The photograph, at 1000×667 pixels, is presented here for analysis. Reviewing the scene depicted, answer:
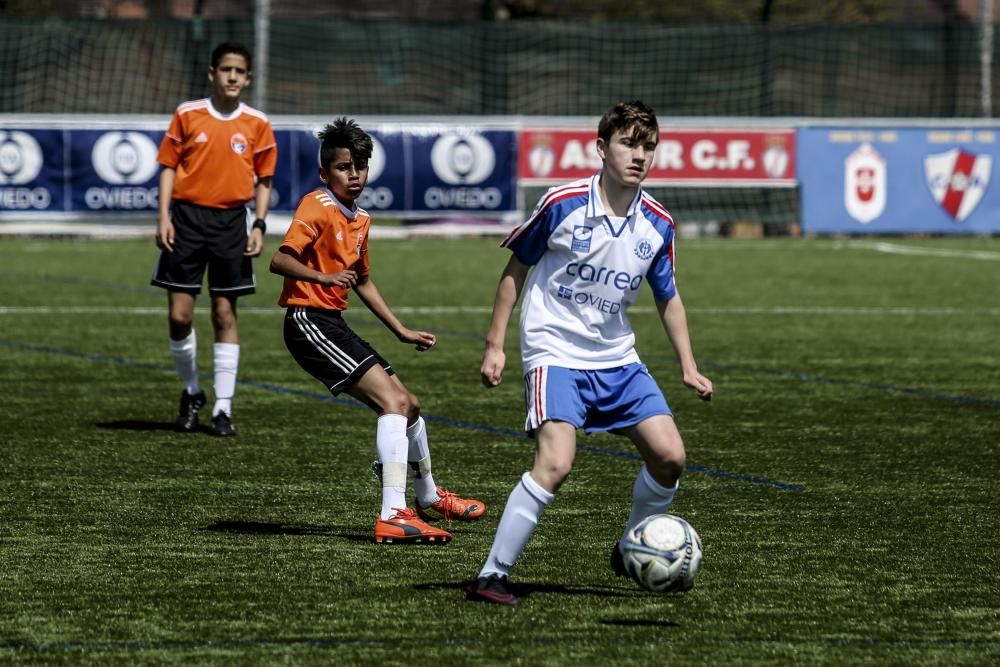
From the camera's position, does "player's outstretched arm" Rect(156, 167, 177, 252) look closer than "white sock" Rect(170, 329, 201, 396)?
Yes

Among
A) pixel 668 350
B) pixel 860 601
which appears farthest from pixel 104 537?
pixel 668 350

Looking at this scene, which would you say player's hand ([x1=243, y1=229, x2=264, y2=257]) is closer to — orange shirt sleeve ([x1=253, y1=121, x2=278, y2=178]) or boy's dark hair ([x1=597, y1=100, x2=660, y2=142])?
orange shirt sleeve ([x1=253, y1=121, x2=278, y2=178])

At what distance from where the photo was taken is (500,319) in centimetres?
541

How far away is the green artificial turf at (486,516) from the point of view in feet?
16.4

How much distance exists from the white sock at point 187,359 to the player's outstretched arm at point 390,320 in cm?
259

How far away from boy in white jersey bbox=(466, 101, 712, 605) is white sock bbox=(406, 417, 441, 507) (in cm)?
126

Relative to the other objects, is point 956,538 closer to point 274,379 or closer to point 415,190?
point 274,379

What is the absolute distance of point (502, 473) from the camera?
7914 mm

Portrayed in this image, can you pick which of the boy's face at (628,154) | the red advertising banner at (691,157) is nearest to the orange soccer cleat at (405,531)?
the boy's face at (628,154)

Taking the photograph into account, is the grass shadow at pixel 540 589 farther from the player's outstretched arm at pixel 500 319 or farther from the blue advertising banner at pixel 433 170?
the blue advertising banner at pixel 433 170

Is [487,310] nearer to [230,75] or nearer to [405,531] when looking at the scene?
[230,75]

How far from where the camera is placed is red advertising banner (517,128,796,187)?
→ 2403 cm

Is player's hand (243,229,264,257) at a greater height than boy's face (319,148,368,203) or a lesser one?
lesser

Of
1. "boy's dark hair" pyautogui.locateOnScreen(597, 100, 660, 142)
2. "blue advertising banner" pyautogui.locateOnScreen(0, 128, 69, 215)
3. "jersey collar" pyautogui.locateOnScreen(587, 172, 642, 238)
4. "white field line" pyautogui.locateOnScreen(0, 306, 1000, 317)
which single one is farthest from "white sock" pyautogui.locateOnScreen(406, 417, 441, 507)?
"blue advertising banner" pyautogui.locateOnScreen(0, 128, 69, 215)
